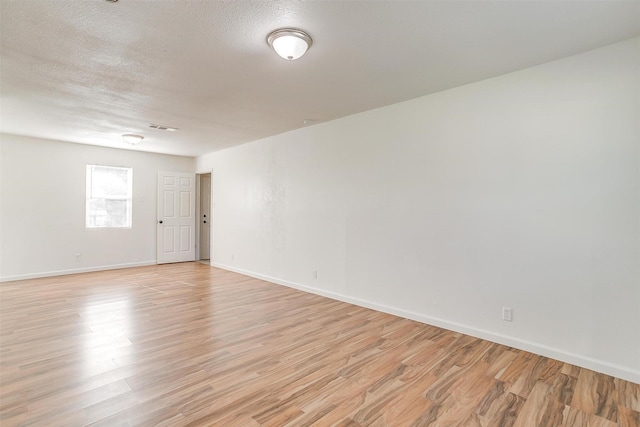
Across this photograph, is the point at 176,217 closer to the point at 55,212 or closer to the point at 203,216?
the point at 203,216

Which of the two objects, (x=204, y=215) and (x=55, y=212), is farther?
(x=204, y=215)

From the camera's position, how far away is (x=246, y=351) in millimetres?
2820

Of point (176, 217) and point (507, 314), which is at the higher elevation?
point (176, 217)

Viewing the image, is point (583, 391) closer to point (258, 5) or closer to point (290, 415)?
point (290, 415)

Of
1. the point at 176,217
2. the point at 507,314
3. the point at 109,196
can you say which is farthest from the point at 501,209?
the point at 109,196

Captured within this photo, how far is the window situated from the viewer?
6.36 m

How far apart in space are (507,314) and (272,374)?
2274mm

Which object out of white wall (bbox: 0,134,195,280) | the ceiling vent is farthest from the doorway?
the ceiling vent

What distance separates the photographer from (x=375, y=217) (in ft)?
13.3

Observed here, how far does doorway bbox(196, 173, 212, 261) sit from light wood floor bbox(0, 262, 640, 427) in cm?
408

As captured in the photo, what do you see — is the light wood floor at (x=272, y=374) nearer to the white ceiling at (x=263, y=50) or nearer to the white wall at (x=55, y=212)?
the white wall at (x=55, y=212)

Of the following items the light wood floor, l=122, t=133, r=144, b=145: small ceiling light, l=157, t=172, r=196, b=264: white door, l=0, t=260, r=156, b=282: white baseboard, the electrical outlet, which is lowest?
the light wood floor

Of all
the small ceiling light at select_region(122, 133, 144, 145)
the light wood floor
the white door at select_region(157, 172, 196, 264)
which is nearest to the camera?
the light wood floor

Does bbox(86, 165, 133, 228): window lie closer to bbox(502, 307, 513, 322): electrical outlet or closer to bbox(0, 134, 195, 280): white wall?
bbox(0, 134, 195, 280): white wall
